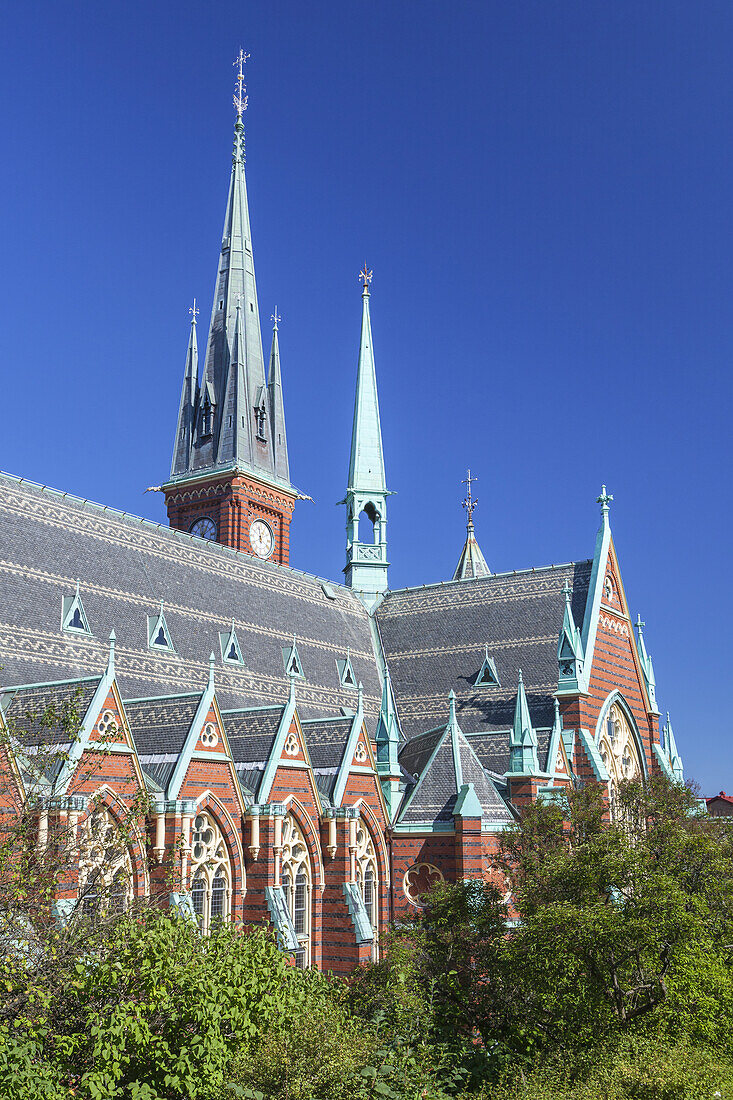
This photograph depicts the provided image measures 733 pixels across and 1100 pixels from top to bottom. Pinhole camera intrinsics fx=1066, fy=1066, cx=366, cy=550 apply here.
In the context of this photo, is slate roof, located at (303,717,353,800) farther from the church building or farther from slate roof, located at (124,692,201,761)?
slate roof, located at (124,692,201,761)

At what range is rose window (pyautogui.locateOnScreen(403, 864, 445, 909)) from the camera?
38562mm

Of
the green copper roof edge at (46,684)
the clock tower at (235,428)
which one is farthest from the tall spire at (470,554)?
the green copper roof edge at (46,684)

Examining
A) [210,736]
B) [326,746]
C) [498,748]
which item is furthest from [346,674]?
[210,736]

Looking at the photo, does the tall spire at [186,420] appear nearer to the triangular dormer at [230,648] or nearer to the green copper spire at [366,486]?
Result: the green copper spire at [366,486]

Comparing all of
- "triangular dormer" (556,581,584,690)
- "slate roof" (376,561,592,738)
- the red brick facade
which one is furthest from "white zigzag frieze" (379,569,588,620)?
the red brick facade

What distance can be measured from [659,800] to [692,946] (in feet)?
27.5

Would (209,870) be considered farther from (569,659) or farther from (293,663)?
(569,659)

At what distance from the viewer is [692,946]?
78.8ft

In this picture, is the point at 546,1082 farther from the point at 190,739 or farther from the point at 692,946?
the point at 190,739

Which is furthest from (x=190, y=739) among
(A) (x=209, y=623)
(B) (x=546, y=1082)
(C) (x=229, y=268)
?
(C) (x=229, y=268)

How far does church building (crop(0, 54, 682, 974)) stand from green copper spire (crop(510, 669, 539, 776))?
0.26 feet

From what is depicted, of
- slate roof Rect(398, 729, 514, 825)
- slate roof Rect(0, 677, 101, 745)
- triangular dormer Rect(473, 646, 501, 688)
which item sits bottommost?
slate roof Rect(398, 729, 514, 825)

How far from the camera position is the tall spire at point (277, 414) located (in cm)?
6906

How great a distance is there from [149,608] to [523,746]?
14986 millimetres
